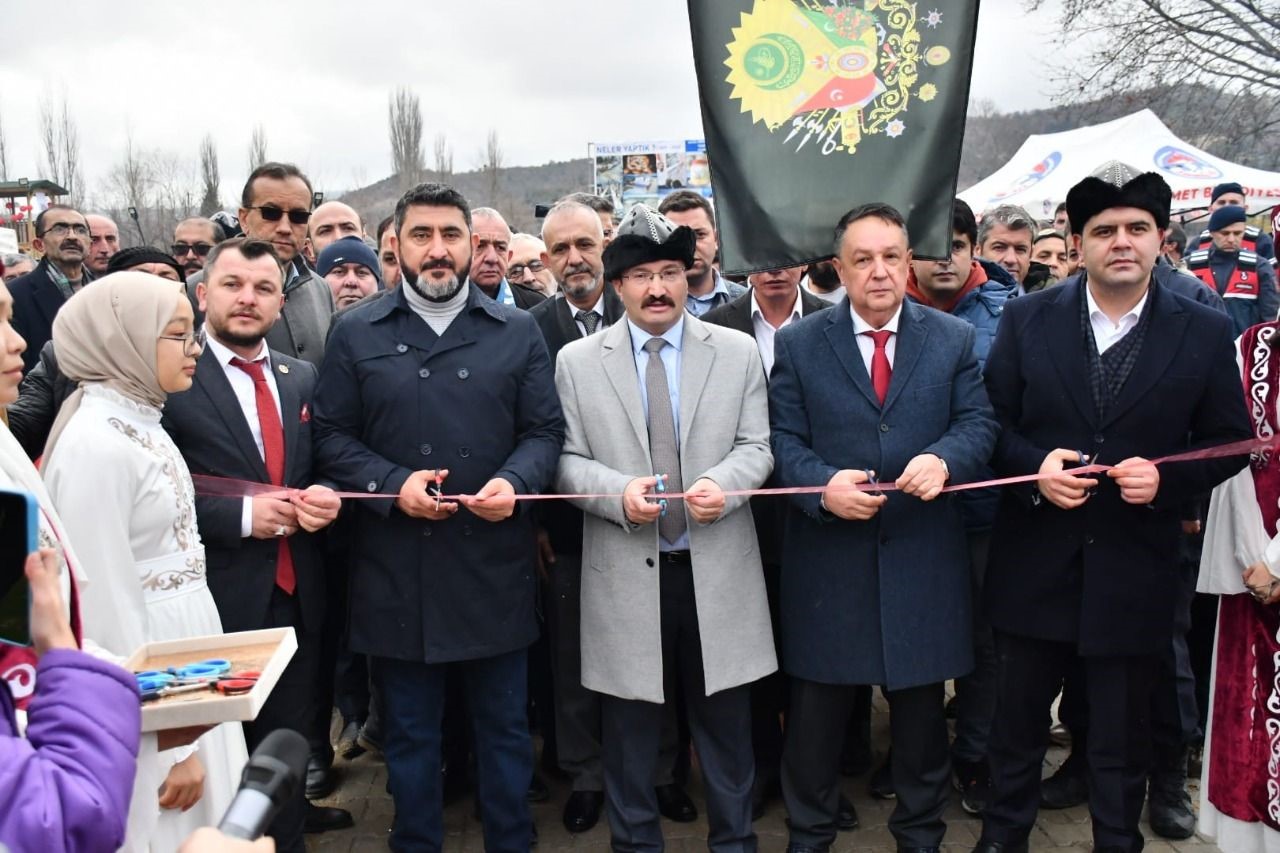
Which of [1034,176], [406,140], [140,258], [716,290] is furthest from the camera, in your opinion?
[406,140]

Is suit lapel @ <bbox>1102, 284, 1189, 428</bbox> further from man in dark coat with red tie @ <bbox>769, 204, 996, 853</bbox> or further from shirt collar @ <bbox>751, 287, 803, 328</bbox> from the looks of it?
shirt collar @ <bbox>751, 287, 803, 328</bbox>

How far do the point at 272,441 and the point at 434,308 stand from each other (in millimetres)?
797

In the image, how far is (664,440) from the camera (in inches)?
158

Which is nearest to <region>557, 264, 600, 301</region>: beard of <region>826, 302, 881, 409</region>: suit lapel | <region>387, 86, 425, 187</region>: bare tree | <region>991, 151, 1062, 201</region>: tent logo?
<region>826, 302, 881, 409</region>: suit lapel

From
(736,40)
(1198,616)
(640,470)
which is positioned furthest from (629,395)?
(1198,616)

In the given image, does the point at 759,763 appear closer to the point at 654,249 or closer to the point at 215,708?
the point at 654,249

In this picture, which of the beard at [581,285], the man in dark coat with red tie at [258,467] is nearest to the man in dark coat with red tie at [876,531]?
the beard at [581,285]

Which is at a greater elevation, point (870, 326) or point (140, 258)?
point (140, 258)

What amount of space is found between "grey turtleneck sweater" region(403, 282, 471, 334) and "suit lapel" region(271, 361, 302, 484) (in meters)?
0.56

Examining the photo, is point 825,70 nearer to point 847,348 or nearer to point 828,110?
point 828,110

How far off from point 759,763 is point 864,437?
67.2 inches

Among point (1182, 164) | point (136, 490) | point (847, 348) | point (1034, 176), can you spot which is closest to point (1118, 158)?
point (1182, 164)

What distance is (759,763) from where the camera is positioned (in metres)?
4.66

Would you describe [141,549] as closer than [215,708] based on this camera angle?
No
